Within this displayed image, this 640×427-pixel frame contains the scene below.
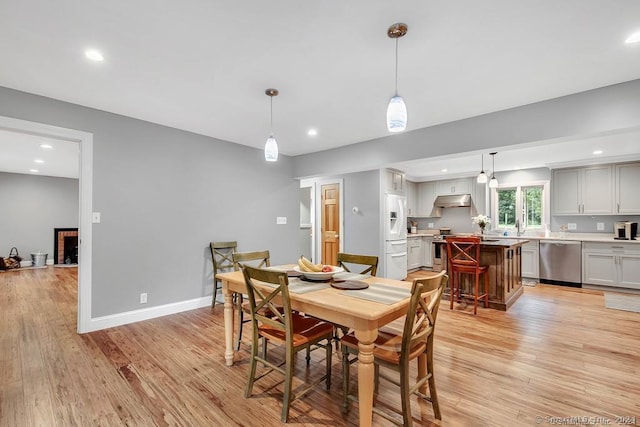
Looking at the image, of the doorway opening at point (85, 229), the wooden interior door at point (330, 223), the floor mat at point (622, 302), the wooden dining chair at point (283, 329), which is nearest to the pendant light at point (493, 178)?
the floor mat at point (622, 302)

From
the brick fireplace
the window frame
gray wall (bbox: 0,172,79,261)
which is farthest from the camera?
the brick fireplace

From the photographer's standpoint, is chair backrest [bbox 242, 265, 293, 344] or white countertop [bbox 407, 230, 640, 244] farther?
white countertop [bbox 407, 230, 640, 244]

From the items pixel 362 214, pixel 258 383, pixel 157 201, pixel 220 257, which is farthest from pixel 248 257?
pixel 362 214

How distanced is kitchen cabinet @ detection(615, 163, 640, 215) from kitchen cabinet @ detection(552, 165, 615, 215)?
3.4 inches

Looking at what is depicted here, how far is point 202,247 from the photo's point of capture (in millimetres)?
4090

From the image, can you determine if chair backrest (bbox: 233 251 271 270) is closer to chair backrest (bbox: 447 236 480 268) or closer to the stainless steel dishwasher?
Answer: chair backrest (bbox: 447 236 480 268)

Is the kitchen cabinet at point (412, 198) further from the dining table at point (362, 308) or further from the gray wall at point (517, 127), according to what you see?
the dining table at point (362, 308)

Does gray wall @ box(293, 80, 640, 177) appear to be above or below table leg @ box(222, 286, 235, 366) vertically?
above

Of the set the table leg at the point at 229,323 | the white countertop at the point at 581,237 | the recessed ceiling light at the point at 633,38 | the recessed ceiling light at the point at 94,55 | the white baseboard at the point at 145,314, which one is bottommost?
the white baseboard at the point at 145,314

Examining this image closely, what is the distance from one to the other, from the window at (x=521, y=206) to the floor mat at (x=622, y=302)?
1796 millimetres

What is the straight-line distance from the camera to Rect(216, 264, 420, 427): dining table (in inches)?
61.9

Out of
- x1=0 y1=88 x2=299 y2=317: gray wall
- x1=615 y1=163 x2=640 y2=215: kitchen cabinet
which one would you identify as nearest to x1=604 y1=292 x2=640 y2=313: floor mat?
x1=615 y1=163 x2=640 y2=215: kitchen cabinet

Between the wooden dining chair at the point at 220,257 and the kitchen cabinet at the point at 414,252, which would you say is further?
the kitchen cabinet at the point at 414,252

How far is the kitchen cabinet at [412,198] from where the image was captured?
7.41 meters
